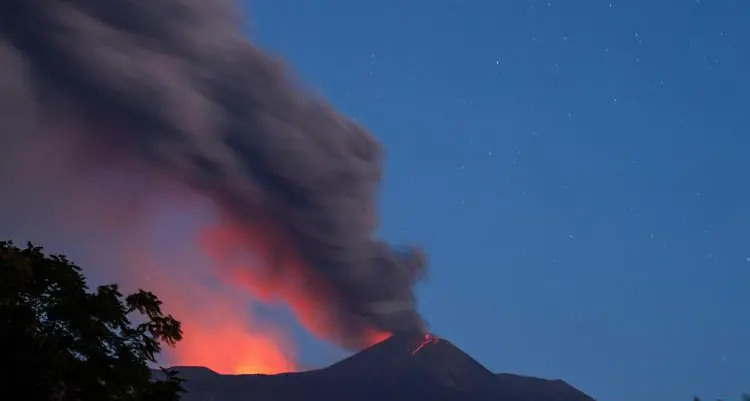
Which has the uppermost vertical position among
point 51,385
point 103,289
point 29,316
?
point 103,289

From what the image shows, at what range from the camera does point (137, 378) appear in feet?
58.1

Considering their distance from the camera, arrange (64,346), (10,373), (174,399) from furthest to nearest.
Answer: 1. (174,399)
2. (64,346)
3. (10,373)

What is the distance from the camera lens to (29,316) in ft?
55.0

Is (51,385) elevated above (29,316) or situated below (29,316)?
below

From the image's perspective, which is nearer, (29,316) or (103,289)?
(29,316)

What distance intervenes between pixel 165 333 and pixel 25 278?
136 inches

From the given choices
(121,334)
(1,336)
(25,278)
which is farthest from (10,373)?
(121,334)

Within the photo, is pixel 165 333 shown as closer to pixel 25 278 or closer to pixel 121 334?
pixel 121 334

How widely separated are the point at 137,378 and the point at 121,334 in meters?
1.22

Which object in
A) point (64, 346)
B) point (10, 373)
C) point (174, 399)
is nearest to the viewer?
point (10, 373)

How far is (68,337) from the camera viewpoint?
17.4 metres

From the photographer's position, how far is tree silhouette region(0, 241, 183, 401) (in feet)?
52.6

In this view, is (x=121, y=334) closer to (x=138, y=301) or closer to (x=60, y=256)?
(x=138, y=301)

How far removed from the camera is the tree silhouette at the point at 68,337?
52.6 feet
